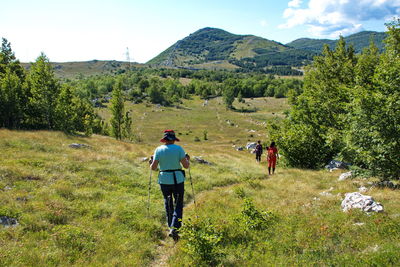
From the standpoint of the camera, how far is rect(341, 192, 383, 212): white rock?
9.34 meters

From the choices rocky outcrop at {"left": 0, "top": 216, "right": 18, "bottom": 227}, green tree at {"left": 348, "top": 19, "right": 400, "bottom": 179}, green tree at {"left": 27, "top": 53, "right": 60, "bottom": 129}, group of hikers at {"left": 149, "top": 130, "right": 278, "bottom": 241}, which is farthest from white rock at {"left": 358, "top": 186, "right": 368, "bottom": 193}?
green tree at {"left": 27, "top": 53, "right": 60, "bottom": 129}

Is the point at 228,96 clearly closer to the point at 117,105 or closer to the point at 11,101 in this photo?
the point at 117,105

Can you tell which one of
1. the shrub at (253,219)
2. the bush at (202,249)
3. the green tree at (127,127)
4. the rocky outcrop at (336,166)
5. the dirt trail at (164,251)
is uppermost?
the bush at (202,249)

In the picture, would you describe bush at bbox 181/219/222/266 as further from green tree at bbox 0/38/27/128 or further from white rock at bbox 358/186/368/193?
green tree at bbox 0/38/27/128

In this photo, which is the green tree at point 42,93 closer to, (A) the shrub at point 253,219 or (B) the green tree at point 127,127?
(B) the green tree at point 127,127

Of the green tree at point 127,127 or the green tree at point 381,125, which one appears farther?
the green tree at point 127,127

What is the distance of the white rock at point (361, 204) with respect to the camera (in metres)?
9.34

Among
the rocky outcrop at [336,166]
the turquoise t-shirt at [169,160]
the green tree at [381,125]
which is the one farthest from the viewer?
the rocky outcrop at [336,166]

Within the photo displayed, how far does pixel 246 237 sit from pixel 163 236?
2964mm

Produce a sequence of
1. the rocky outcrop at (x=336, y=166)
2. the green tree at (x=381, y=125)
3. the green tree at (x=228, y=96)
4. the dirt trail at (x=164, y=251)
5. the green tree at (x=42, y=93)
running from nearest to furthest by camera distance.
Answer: the dirt trail at (x=164, y=251) → the green tree at (x=381, y=125) → the rocky outcrop at (x=336, y=166) → the green tree at (x=42, y=93) → the green tree at (x=228, y=96)

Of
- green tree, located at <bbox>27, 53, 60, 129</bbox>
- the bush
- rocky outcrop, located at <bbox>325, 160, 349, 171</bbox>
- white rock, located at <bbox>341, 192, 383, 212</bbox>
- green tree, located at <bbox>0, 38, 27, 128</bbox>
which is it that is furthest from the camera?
green tree, located at <bbox>27, 53, 60, 129</bbox>

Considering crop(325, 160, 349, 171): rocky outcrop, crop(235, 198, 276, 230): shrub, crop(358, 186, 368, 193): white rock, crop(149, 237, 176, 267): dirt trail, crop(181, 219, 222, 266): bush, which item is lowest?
crop(325, 160, 349, 171): rocky outcrop

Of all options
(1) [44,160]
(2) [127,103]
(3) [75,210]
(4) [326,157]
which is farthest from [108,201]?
(2) [127,103]

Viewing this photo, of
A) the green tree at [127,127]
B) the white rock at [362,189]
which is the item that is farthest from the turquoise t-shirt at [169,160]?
the green tree at [127,127]
